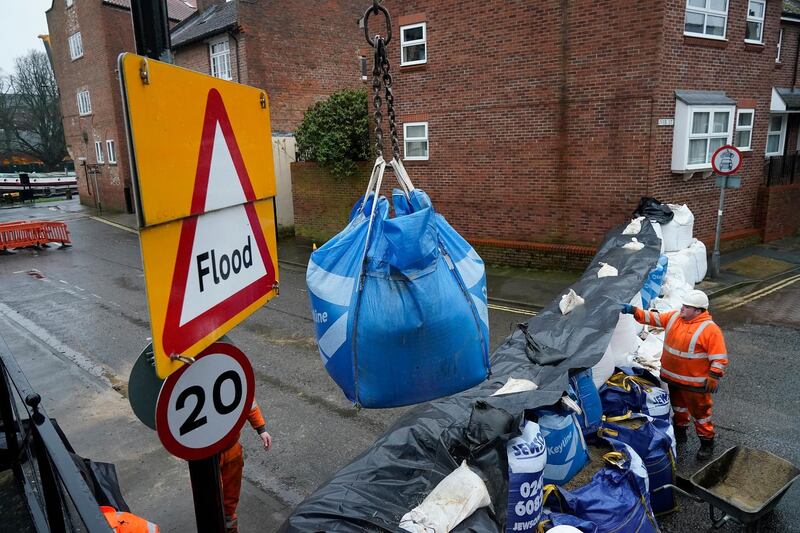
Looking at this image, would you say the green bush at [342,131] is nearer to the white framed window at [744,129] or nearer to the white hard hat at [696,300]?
the white framed window at [744,129]

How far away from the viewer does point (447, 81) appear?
13859 millimetres

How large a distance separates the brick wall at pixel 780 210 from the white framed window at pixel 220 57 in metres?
19.2

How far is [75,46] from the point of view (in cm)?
2780

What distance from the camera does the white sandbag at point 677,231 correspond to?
10258mm

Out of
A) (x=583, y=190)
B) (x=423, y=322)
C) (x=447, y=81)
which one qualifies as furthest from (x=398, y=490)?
(x=447, y=81)

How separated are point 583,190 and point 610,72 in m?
2.59

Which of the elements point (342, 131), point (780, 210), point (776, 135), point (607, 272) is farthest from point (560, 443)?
point (776, 135)

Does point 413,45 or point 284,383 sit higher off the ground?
point 413,45

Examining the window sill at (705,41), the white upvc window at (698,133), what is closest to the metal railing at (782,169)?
the white upvc window at (698,133)

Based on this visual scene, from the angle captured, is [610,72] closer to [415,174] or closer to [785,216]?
[415,174]

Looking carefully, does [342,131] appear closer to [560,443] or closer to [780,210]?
[780,210]

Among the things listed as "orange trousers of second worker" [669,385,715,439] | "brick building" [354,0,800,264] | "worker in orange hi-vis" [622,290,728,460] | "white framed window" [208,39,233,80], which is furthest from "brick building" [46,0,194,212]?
"orange trousers of second worker" [669,385,715,439]

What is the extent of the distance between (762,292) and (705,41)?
5.76 m

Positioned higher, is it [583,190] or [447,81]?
[447,81]
